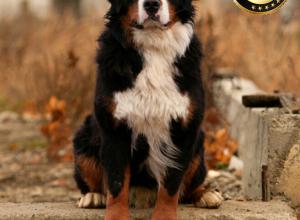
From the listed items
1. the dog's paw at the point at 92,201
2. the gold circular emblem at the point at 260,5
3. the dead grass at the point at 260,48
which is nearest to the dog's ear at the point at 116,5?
the gold circular emblem at the point at 260,5

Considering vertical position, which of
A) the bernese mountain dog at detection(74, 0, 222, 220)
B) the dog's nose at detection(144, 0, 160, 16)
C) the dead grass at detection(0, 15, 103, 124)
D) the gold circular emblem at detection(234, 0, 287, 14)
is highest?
the dog's nose at detection(144, 0, 160, 16)

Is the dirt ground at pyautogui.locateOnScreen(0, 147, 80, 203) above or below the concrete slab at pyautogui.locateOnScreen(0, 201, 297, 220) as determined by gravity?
below

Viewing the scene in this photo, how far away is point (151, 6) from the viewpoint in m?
3.39

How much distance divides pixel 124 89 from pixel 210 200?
94cm

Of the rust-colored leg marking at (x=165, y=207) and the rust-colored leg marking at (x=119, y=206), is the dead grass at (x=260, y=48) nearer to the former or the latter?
the rust-colored leg marking at (x=165, y=207)

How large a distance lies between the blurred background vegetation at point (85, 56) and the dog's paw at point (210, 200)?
2384mm

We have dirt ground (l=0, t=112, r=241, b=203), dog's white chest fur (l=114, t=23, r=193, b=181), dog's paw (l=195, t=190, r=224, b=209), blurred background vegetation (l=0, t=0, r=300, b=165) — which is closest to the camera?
dog's white chest fur (l=114, t=23, r=193, b=181)

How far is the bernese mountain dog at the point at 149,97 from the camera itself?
3.49 meters

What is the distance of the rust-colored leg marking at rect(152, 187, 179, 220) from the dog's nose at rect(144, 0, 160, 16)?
1.03 metres

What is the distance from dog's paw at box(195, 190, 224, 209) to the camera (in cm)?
386

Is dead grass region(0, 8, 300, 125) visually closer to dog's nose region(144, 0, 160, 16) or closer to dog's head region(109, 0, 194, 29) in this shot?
dog's head region(109, 0, 194, 29)

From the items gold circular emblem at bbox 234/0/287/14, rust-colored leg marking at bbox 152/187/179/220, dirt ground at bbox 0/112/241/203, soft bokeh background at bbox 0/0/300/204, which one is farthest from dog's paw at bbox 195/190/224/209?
soft bokeh background at bbox 0/0/300/204

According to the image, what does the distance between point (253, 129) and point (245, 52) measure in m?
4.34

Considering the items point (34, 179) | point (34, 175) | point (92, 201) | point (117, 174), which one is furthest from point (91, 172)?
point (34, 175)
